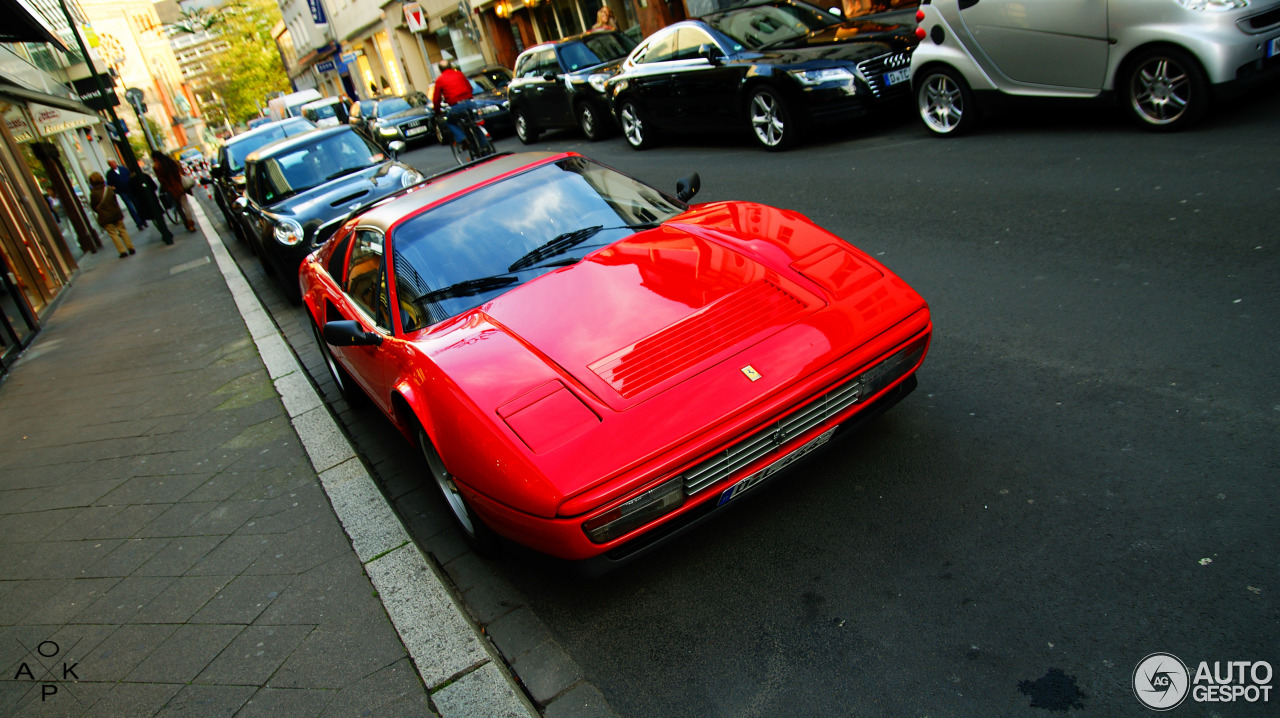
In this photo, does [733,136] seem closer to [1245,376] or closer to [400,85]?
[1245,376]

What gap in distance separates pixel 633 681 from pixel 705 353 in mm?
1126

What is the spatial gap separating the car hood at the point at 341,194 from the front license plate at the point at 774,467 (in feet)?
22.4

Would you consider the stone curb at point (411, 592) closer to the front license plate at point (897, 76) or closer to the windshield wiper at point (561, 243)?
the windshield wiper at point (561, 243)

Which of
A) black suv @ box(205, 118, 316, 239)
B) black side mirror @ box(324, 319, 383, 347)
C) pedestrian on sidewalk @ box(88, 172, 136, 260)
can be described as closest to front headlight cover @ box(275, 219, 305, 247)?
black suv @ box(205, 118, 316, 239)

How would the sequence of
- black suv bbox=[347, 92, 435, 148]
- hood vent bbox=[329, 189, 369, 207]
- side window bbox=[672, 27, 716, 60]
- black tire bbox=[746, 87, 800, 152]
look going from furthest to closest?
black suv bbox=[347, 92, 435, 148] < side window bbox=[672, 27, 716, 60] < black tire bbox=[746, 87, 800, 152] < hood vent bbox=[329, 189, 369, 207]

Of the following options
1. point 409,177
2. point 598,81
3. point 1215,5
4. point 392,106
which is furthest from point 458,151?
point 1215,5

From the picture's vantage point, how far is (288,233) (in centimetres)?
862

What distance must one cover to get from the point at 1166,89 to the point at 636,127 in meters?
7.61

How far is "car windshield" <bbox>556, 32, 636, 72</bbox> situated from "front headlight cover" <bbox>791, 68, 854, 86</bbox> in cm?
748

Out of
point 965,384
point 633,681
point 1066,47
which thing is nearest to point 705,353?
point 633,681

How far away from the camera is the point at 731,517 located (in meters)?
3.38

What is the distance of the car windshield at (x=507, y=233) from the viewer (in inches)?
151

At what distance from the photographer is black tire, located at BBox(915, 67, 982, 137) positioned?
8188 millimetres

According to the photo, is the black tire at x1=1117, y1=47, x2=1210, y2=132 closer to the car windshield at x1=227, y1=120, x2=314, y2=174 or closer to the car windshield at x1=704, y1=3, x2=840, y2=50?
the car windshield at x1=704, y1=3, x2=840, y2=50
